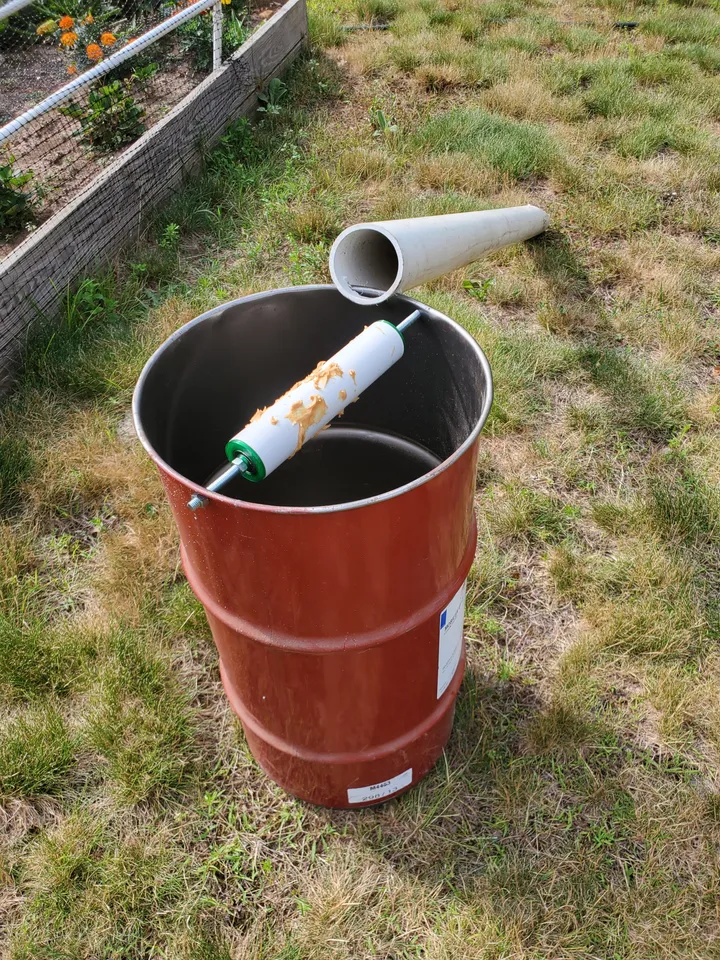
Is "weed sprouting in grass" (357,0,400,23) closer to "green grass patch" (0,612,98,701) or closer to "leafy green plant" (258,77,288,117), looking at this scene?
"leafy green plant" (258,77,288,117)

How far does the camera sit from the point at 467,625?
224 centimetres

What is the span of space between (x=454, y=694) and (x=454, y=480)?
767 mm

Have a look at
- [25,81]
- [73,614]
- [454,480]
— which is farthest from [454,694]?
[25,81]

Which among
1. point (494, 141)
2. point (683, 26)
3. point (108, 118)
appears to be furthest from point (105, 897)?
point (683, 26)

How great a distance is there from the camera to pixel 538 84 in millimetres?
4574

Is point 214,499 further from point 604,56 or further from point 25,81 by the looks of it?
point 604,56

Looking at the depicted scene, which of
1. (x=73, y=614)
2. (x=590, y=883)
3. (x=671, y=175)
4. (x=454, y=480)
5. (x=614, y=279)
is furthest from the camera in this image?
(x=671, y=175)

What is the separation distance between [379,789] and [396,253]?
1242mm

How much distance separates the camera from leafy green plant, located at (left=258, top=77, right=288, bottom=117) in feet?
14.1

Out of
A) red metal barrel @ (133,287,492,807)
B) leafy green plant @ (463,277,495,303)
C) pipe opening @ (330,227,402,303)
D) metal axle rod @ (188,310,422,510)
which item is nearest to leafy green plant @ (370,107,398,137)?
leafy green plant @ (463,277,495,303)

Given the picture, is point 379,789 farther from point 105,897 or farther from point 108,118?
point 108,118

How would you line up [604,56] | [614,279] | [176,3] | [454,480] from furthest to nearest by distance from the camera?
[604,56] → [176,3] → [614,279] → [454,480]

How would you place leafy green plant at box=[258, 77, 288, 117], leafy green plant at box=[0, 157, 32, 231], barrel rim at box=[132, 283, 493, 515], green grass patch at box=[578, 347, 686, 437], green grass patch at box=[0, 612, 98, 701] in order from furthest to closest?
1. leafy green plant at box=[258, 77, 288, 117]
2. leafy green plant at box=[0, 157, 32, 231]
3. green grass patch at box=[578, 347, 686, 437]
4. green grass patch at box=[0, 612, 98, 701]
5. barrel rim at box=[132, 283, 493, 515]

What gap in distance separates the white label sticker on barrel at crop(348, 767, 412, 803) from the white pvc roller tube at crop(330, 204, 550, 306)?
3.63ft
